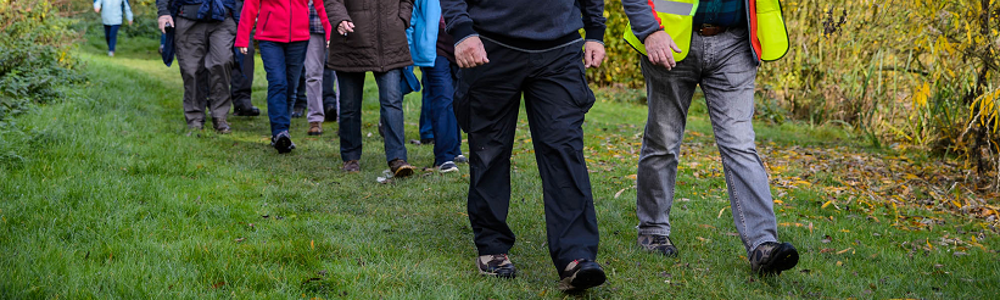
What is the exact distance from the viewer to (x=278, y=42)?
22.1 feet

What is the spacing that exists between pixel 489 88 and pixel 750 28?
3.55 ft

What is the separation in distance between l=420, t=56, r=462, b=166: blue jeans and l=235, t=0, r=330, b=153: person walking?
3.76 ft

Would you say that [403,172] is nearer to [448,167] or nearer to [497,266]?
[448,167]

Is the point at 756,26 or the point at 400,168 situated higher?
the point at 756,26

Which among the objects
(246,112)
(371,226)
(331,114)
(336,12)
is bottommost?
(246,112)

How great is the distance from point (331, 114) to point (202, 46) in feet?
5.57

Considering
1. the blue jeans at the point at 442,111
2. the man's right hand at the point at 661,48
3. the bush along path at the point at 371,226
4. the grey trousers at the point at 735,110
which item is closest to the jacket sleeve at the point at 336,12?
the blue jeans at the point at 442,111

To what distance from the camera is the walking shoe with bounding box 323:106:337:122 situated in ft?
28.6

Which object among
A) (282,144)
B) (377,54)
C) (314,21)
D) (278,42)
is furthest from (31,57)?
(377,54)

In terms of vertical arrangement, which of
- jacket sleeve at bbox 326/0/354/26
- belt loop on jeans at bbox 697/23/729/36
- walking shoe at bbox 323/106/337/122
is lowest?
walking shoe at bbox 323/106/337/122

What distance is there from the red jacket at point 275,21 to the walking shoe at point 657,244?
373cm

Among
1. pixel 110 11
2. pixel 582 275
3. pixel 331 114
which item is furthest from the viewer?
pixel 110 11

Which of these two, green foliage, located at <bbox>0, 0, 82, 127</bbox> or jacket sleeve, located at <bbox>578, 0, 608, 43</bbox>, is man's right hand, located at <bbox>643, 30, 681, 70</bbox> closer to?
jacket sleeve, located at <bbox>578, 0, 608, 43</bbox>

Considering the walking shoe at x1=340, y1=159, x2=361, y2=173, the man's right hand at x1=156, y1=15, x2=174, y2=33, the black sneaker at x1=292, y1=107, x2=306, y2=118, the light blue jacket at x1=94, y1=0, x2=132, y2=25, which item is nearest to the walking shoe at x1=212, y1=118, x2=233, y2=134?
the man's right hand at x1=156, y1=15, x2=174, y2=33
